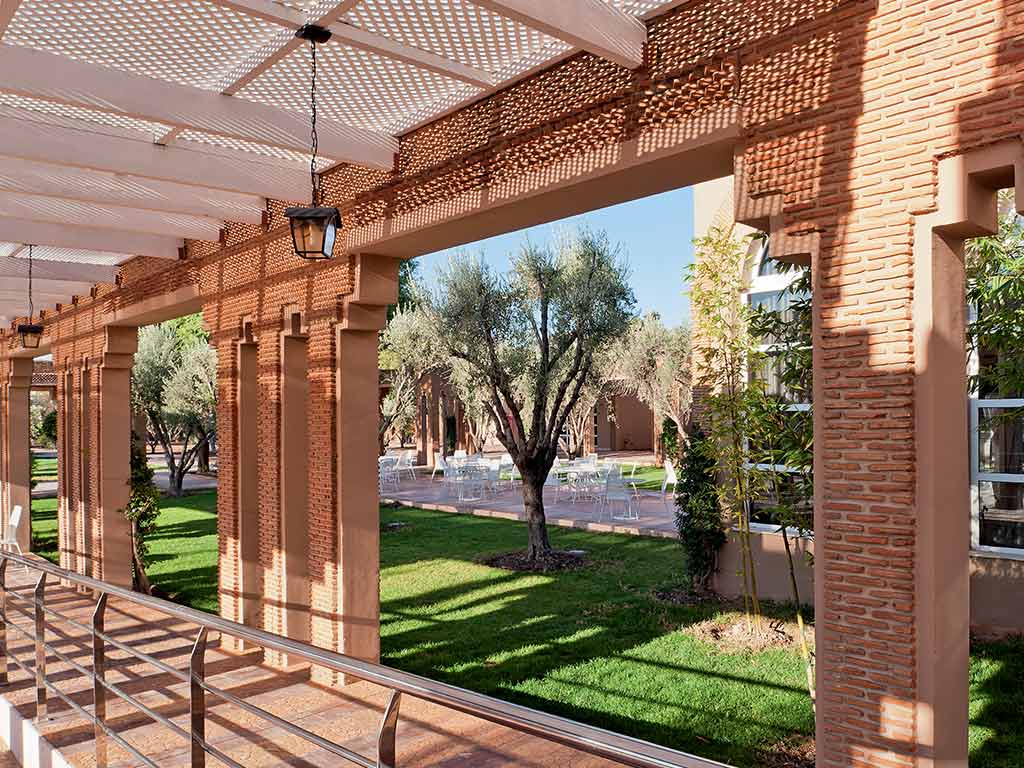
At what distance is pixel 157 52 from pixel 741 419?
5385 millimetres

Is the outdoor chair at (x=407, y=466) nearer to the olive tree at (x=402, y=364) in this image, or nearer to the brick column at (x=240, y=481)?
the olive tree at (x=402, y=364)

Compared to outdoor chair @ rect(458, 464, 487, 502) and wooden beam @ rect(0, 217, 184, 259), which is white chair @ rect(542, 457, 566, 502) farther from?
wooden beam @ rect(0, 217, 184, 259)

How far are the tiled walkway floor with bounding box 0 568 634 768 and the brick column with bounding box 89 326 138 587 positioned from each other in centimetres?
345

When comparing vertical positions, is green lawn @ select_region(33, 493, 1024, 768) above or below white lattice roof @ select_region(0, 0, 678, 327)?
below

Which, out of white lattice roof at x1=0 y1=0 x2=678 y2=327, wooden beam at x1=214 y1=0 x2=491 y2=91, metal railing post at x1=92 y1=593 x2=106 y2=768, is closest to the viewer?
metal railing post at x1=92 y1=593 x2=106 y2=768

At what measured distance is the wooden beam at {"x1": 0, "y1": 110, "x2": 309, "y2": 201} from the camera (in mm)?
5211

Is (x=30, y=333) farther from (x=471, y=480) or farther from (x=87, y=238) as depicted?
(x=471, y=480)

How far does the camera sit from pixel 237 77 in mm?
4812

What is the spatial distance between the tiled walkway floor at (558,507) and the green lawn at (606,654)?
5.14ft

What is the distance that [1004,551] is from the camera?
7602 millimetres

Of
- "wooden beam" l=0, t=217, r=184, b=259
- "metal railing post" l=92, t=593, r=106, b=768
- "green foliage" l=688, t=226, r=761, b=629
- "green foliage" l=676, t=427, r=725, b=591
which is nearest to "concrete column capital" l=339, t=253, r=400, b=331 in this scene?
"green foliage" l=688, t=226, r=761, b=629

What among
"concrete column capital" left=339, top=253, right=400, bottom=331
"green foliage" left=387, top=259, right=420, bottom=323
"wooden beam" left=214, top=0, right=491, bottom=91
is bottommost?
"concrete column capital" left=339, top=253, right=400, bottom=331

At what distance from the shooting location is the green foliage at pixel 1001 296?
5578mm

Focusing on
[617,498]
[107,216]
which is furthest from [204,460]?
[107,216]
